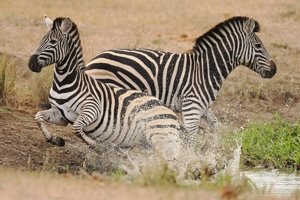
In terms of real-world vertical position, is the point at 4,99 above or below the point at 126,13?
below

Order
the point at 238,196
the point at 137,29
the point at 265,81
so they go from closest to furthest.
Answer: the point at 238,196, the point at 265,81, the point at 137,29

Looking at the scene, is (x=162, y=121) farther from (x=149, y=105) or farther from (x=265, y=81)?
(x=265, y=81)

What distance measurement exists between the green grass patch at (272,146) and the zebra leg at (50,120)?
8.66 feet

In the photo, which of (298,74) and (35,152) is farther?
(298,74)

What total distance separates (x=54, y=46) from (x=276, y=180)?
3264 mm

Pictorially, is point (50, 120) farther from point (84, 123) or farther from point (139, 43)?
point (139, 43)

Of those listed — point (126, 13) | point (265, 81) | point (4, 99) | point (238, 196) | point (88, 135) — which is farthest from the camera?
point (126, 13)

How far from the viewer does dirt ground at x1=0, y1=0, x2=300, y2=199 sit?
42.9ft

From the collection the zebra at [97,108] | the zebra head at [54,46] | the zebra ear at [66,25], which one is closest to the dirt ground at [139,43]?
the zebra at [97,108]

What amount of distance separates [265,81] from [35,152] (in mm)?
6707

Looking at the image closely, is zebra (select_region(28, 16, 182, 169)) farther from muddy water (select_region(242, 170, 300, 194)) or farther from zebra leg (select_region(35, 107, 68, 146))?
muddy water (select_region(242, 170, 300, 194))

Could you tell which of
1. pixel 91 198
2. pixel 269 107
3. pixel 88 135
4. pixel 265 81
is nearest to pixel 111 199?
pixel 91 198

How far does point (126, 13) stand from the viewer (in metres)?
23.0

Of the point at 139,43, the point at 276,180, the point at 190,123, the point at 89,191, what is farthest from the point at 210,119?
the point at 89,191
